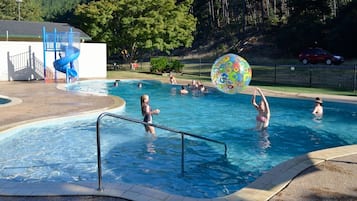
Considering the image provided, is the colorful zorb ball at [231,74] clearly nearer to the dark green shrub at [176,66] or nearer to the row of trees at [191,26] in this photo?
the dark green shrub at [176,66]

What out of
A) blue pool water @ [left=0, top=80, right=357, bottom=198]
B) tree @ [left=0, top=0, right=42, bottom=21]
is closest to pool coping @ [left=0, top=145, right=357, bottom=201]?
blue pool water @ [left=0, top=80, right=357, bottom=198]

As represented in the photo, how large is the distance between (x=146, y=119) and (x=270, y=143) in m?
3.50

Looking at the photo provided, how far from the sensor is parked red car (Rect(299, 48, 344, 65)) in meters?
33.4

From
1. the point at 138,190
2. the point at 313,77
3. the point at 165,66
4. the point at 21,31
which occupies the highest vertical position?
the point at 21,31

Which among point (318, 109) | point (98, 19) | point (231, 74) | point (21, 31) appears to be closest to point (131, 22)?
point (98, 19)

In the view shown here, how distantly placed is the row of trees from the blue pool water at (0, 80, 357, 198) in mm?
19219

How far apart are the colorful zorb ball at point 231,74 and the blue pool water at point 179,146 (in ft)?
5.66

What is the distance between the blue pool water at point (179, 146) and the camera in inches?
309

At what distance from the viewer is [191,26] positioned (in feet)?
128

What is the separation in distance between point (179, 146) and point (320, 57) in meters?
27.5

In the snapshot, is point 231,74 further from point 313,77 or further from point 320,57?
point 320,57

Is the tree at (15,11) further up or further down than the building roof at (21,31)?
further up

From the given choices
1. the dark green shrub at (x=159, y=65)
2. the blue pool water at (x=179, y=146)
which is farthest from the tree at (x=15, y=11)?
the blue pool water at (x=179, y=146)

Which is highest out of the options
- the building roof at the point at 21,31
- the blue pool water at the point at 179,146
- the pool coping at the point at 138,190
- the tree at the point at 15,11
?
the tree at the point at 15,11
